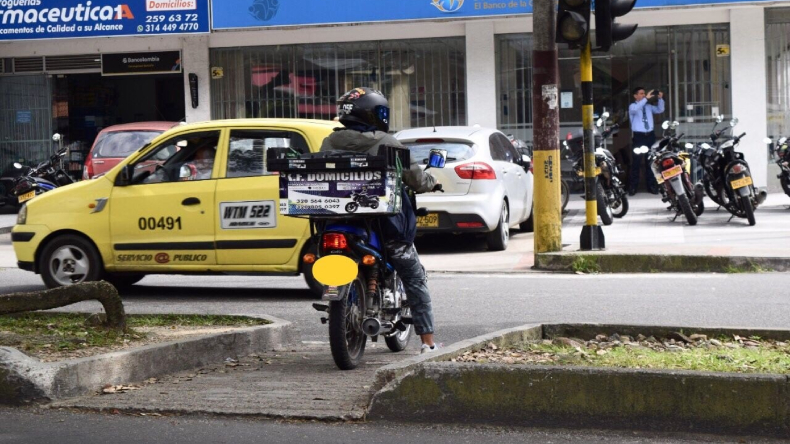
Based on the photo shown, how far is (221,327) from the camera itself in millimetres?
8172

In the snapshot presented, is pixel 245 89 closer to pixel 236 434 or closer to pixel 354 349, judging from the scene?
pixel 354 349

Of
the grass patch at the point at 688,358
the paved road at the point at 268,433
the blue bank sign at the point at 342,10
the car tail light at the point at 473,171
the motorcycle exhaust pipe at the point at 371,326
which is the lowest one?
the paved road at the point at 268,433

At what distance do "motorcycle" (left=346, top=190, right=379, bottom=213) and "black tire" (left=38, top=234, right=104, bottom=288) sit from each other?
493cm

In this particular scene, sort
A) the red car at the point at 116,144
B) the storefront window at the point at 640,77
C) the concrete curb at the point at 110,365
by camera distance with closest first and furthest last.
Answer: the concrete curb at the point at 110,365, the red car at the point at 116,144, the storefront window at the point at 640,77

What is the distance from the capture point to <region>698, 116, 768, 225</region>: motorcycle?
1614 centimetres

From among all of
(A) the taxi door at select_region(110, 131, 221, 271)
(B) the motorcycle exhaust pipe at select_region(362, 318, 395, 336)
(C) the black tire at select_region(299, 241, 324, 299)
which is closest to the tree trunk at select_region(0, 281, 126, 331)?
(B) the motorcycle exhaust pipe at select_region(362, 318, 395, 336)

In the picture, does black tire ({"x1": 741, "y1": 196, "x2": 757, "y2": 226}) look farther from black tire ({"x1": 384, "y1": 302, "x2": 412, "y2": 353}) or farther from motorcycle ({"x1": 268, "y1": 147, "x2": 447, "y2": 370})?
motorcycle ({"x1": 268, "y1": 147, "x2": 447, "y2": 370})

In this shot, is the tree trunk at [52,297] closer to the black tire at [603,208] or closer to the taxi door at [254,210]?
the taxi door at [254,210]

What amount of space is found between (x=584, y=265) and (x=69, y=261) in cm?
519

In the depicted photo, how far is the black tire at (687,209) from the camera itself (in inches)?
655

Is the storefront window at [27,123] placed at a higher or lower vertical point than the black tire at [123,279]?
higher

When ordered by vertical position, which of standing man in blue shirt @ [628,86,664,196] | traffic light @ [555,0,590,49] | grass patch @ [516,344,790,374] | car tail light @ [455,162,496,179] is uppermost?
traffic light @ [555,0,590,49]

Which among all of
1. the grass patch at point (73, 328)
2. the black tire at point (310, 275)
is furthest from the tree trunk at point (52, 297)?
the black tire at point (310, 275)

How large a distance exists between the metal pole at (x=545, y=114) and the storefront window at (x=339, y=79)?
9.46 m
